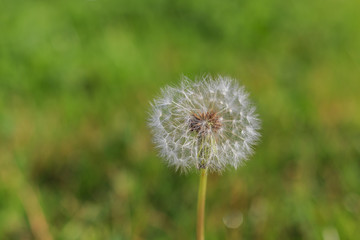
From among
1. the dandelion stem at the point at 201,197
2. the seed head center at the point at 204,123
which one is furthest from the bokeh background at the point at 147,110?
the seed head center at the point at 204,123

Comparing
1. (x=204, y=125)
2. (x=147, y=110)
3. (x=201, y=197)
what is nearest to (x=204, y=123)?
(x=204, y=125)

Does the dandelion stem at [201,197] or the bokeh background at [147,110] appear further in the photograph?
the bokeh background at [147,110]

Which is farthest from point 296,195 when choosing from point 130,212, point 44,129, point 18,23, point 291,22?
point 18,23

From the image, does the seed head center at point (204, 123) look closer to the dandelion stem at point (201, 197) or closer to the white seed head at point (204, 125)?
the white seed head at point (204, 125)

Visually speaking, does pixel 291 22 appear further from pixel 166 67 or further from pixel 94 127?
pixel 94 127

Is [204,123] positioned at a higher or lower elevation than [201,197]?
higher

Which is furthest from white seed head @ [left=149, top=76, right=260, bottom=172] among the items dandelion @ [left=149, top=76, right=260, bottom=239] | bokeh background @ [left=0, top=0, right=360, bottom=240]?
bokeh background @ [left=0, top=0, right=360, bottom=240]

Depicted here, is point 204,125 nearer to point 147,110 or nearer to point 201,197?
point 201,197
